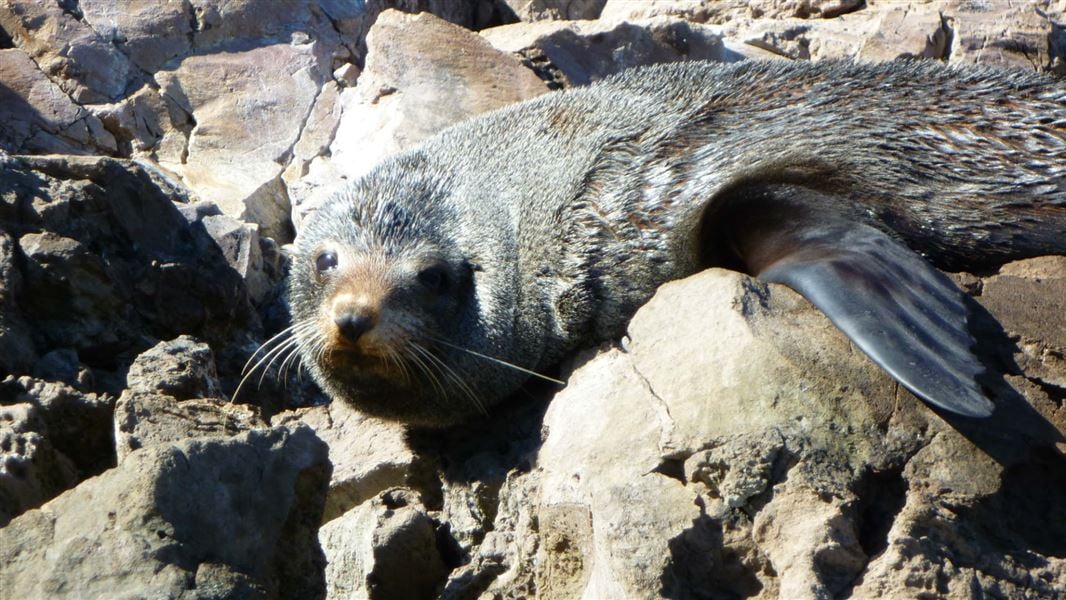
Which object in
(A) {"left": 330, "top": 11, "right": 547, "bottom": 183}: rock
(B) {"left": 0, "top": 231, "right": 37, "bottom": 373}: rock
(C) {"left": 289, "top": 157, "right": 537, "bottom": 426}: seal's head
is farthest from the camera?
(A) {"left": 330, "top": 11, "right": 547, "bottom": 183}: rock

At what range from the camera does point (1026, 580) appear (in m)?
3.81

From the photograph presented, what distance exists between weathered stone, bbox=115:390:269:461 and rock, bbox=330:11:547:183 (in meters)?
3.24

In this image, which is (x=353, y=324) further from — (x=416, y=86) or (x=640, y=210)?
(x=416, y=86)

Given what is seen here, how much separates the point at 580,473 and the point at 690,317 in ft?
2.03

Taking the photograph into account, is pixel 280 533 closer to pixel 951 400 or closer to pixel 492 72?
pixel 951 400

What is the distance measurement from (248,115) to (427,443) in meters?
3.14

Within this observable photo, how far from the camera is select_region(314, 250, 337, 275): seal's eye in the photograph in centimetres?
580

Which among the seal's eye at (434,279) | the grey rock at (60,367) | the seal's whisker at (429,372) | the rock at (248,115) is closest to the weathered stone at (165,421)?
the grey rock at (60,367)

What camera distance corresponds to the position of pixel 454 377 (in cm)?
576

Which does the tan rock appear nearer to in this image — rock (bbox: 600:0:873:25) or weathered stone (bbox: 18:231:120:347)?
rock (bbox: 600:0:873:25)

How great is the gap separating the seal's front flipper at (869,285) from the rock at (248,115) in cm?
330

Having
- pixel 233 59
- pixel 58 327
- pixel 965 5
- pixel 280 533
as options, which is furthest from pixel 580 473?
pixel 965 5

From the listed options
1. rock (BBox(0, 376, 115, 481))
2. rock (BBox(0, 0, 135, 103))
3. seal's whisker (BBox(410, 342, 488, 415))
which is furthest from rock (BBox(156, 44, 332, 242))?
rock (BBox(0, 376, 115, 481))

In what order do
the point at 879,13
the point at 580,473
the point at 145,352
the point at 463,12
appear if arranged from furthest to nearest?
the point at 463,12, the point at 879,13, the point at 145,352, the point at 580,473
